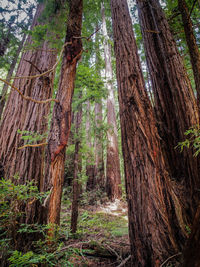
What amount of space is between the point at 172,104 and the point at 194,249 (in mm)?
2415

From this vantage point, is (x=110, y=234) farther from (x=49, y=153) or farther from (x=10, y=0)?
(x=10, y=0)

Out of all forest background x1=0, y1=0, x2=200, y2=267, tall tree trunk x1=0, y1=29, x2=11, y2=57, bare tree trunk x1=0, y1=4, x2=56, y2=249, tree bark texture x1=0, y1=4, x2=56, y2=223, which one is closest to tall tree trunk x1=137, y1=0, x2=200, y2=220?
forest background x1=0, y1=0, x2=200, y2=267

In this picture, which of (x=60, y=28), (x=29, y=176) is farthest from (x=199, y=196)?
(x=60, y=28)

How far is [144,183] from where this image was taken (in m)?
1.76

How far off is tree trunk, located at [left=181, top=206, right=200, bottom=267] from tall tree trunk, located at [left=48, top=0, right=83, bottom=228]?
198cm

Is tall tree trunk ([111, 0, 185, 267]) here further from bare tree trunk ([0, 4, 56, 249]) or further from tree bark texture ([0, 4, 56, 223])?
tree bark texture ([0, 4, 56, 223])

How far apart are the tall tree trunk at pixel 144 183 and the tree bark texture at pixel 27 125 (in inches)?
67.3

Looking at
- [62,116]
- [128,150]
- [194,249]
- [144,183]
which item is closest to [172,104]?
[128,150]

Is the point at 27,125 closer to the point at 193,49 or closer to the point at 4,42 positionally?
the point at 193,49

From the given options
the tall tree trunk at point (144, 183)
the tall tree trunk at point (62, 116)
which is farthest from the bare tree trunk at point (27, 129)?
the tall tree trunk at point (144, 183)

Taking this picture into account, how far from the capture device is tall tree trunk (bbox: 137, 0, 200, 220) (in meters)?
2.05

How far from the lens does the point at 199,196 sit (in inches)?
Result: 76.7

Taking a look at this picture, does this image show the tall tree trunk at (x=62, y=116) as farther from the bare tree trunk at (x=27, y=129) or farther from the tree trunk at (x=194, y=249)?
the tree trunk at (x=194, y=249)

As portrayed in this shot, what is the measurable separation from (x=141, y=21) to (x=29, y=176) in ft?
14.2
